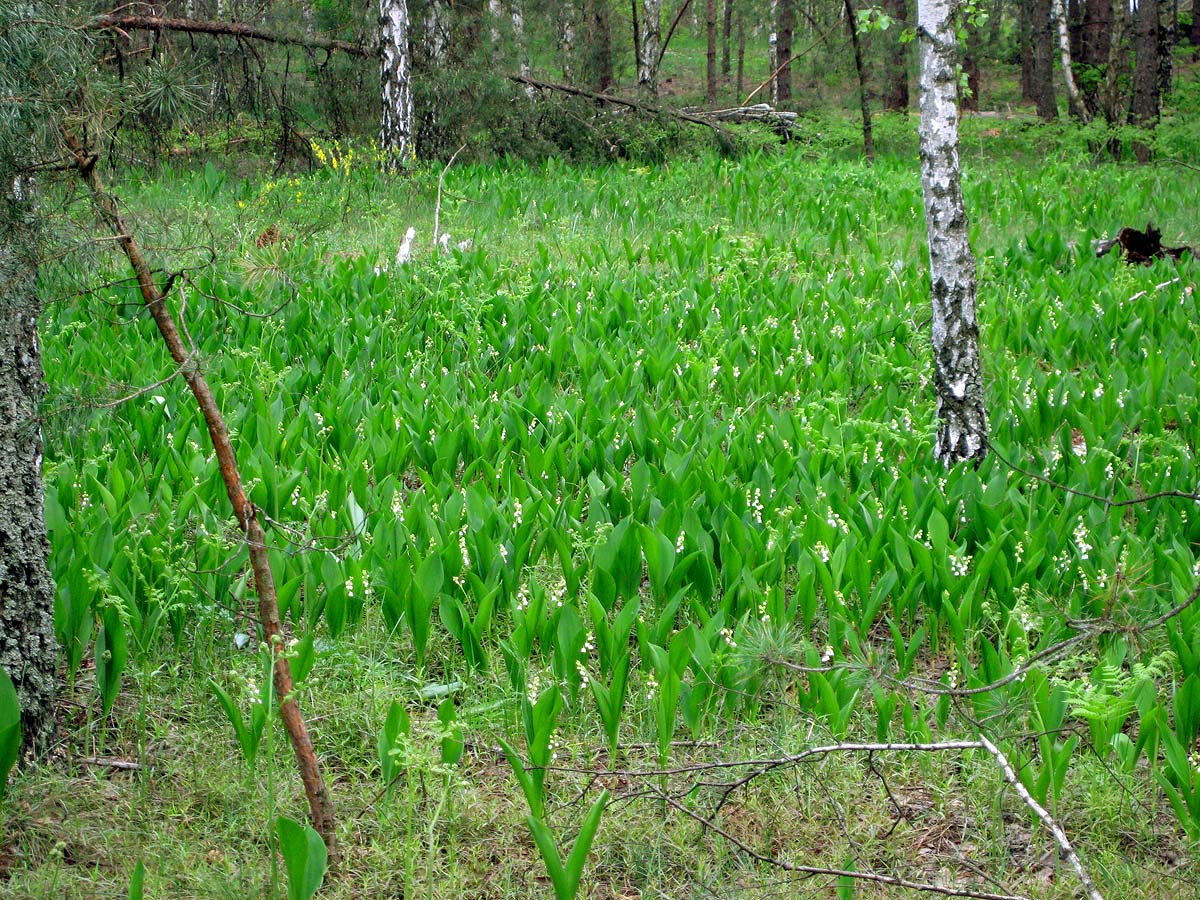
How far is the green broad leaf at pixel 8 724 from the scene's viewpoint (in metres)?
2.32

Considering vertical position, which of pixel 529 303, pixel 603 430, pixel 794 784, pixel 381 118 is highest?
pixel 381 118

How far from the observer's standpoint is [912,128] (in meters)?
17.3

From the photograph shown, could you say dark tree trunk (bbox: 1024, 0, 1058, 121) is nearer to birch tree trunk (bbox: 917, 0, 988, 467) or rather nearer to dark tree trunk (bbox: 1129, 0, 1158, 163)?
dark tree trunk (bbox: 1129, 0, 1158, 163)

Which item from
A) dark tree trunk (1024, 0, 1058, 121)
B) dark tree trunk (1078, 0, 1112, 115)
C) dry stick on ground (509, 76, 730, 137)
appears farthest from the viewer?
dark tree trunk (1024, 0, 1058, 121)

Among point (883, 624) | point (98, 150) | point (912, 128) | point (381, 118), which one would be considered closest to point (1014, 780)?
point (883, 624)

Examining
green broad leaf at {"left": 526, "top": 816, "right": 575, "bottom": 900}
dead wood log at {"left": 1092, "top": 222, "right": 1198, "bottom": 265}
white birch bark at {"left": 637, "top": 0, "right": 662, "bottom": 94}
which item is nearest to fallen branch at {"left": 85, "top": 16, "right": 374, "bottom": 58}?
white birch bark at {"left": 637, "top": 0, "right": 662, "bottom": 94}

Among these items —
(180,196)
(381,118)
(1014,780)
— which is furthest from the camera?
(381,118)

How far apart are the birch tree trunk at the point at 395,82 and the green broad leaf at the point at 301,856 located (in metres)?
10.2

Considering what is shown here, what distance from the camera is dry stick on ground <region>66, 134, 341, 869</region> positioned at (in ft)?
7.66

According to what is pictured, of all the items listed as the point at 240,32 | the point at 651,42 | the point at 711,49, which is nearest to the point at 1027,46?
the point at 711,49

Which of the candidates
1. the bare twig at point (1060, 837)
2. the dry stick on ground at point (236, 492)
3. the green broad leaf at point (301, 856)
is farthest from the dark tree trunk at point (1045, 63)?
the green broad leaf at point (301, 856)

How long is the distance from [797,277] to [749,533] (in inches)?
190

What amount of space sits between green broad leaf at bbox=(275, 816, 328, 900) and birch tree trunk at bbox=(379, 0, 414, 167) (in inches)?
401

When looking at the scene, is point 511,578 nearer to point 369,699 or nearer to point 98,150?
point 369,699
